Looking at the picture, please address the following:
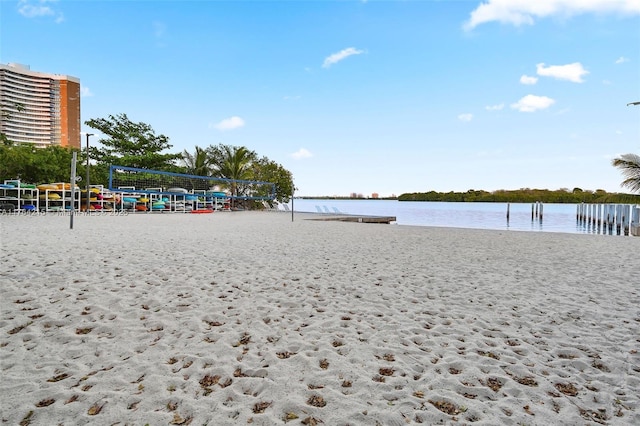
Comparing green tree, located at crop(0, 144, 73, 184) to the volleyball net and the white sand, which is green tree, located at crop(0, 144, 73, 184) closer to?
the volleyball net

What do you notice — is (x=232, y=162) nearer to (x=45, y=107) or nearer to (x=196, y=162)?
(x=196, y=162)

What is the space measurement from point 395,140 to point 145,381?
3059 cm

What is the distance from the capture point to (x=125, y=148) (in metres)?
25.6

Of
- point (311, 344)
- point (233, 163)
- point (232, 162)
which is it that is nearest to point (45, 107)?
point (232, 162)

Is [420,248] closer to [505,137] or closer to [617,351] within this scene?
[617,351]

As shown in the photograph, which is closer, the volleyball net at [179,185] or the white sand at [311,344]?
the white sand at [311,344]

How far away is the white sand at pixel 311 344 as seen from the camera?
5.76 ft

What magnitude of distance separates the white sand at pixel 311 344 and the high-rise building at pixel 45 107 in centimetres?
4111

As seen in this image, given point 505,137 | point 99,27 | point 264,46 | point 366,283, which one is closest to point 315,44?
point 264,46

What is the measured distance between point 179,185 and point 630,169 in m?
26.1

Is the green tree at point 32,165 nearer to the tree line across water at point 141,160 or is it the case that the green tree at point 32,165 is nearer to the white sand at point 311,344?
the tree line across water at point 141,160

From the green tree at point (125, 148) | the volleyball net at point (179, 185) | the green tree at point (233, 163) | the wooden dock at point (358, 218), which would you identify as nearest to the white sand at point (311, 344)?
the wooden dock at point (358, 218)

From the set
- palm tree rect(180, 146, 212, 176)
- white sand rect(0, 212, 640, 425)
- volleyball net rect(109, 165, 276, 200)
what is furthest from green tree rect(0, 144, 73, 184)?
white sand rect(0, 212, 640, 425)

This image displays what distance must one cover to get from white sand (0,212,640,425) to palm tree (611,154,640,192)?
1721cm
